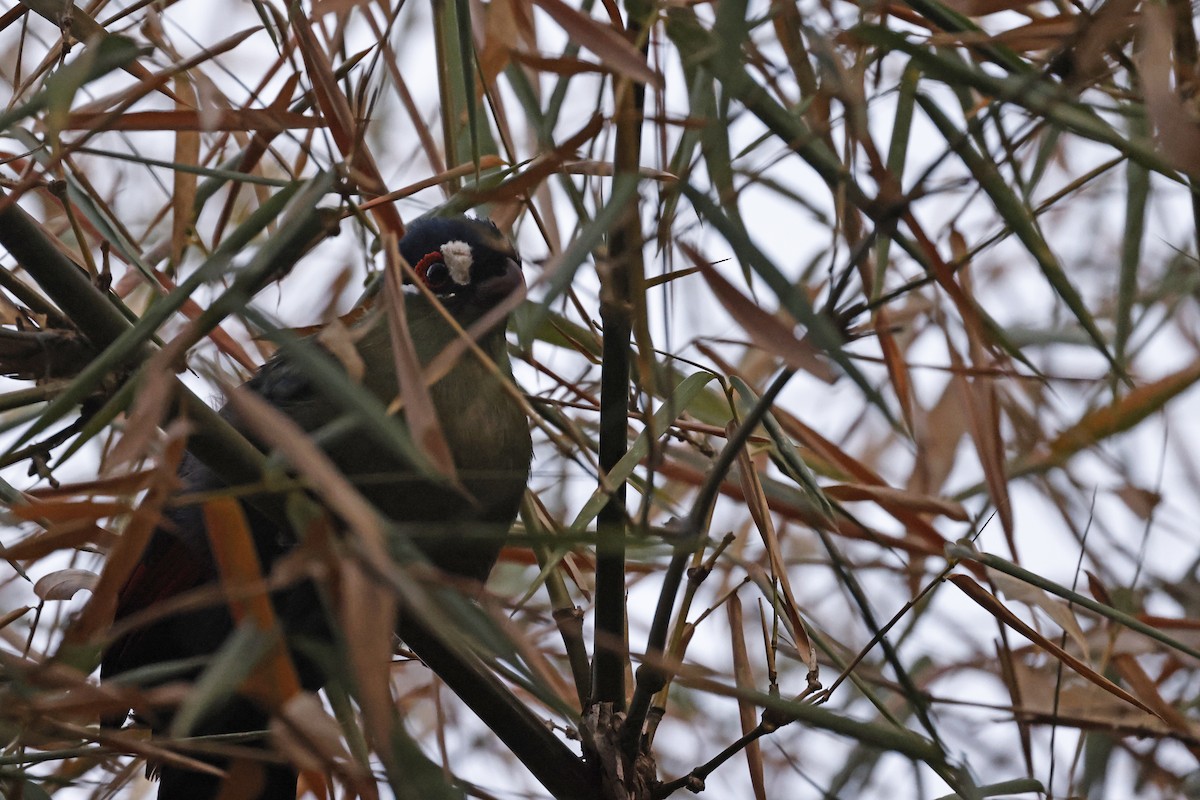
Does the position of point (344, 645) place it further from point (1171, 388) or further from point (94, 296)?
point (1171, 388)

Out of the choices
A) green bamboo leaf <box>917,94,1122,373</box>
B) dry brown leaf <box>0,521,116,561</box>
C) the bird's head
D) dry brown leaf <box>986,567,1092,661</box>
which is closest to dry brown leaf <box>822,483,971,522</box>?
dry brown leaf <box>986,567,1092,661</box>

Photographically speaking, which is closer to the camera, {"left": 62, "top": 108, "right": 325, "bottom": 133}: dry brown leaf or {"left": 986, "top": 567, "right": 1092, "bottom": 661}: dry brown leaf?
{"left": 62, "top": 108, "right": 325, "bottom": 133}: dry brown leaf

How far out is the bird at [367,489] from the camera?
1.93 meters

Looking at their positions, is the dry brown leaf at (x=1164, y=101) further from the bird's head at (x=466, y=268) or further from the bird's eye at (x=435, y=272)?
the bird's eye at (x=435, y=272)

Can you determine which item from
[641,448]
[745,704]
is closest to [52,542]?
[641,448]

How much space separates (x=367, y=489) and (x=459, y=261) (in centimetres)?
54

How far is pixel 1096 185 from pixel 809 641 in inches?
81.3

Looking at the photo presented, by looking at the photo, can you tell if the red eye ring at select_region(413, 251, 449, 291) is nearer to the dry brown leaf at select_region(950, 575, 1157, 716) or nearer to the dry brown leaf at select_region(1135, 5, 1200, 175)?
the dry brown leaf at select_region(950, 575, 1157, 716)

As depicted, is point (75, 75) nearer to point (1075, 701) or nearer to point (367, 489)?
point (367, 489)

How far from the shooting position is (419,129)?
1.92 m

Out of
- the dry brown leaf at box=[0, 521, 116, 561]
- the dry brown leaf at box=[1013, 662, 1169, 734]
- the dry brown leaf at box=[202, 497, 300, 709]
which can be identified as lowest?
the dry brown leaf at box=[202, 497, 300, 709]

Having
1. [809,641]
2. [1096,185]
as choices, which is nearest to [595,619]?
[809,641]

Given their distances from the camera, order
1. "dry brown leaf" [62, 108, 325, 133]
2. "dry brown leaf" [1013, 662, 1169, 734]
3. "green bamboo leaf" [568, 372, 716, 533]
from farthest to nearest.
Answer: "dry brown leaf" [1013, 662, 1169, 734] → "green bamboo leaf" [568, 372, 716, 533] → "dry brown leaf" [62, 108, 325, 133]

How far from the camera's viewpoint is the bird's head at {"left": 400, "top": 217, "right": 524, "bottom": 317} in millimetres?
2270
